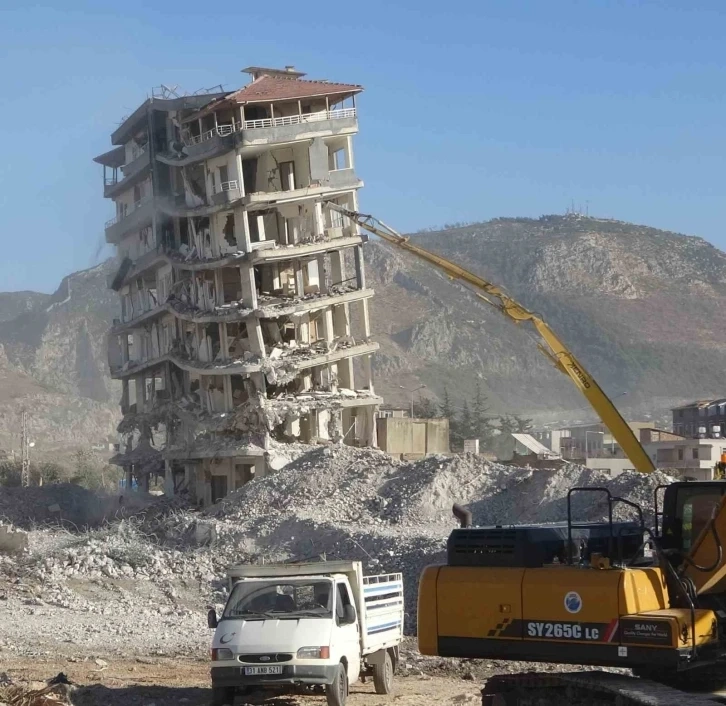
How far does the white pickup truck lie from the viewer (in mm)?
16016

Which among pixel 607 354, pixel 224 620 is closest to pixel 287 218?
pixel 224 620

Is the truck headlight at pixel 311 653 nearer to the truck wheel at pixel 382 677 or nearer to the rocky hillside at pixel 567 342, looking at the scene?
the truck wheel at pixel 382 677

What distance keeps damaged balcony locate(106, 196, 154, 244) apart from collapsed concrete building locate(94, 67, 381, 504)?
0.21 meters

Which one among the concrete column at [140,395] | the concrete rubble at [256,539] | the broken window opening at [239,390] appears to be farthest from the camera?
the concrete column at [140,395]

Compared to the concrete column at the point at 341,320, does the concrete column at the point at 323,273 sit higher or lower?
higher

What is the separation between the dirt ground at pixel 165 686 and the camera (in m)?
17.8

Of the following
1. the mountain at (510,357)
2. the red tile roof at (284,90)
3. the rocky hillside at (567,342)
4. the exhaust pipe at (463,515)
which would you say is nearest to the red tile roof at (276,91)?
the red tile roof at (284,90)

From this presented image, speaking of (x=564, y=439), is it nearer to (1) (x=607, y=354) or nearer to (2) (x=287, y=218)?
(2) (x=287, y=218)

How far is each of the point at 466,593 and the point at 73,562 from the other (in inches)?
942

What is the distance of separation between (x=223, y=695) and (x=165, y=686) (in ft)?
10.6

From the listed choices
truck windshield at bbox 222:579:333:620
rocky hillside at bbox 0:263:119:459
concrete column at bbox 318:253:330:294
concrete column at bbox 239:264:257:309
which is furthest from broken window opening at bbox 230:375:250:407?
rocky hillside at bbox 0:263:119:459

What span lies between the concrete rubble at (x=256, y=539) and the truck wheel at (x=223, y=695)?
8637 millimetres

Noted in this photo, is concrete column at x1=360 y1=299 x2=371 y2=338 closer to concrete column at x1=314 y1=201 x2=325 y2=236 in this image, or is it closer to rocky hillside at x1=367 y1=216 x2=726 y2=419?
concrete column at x1=314 y1=201 x2=325 y2=236

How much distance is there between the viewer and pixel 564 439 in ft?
365
